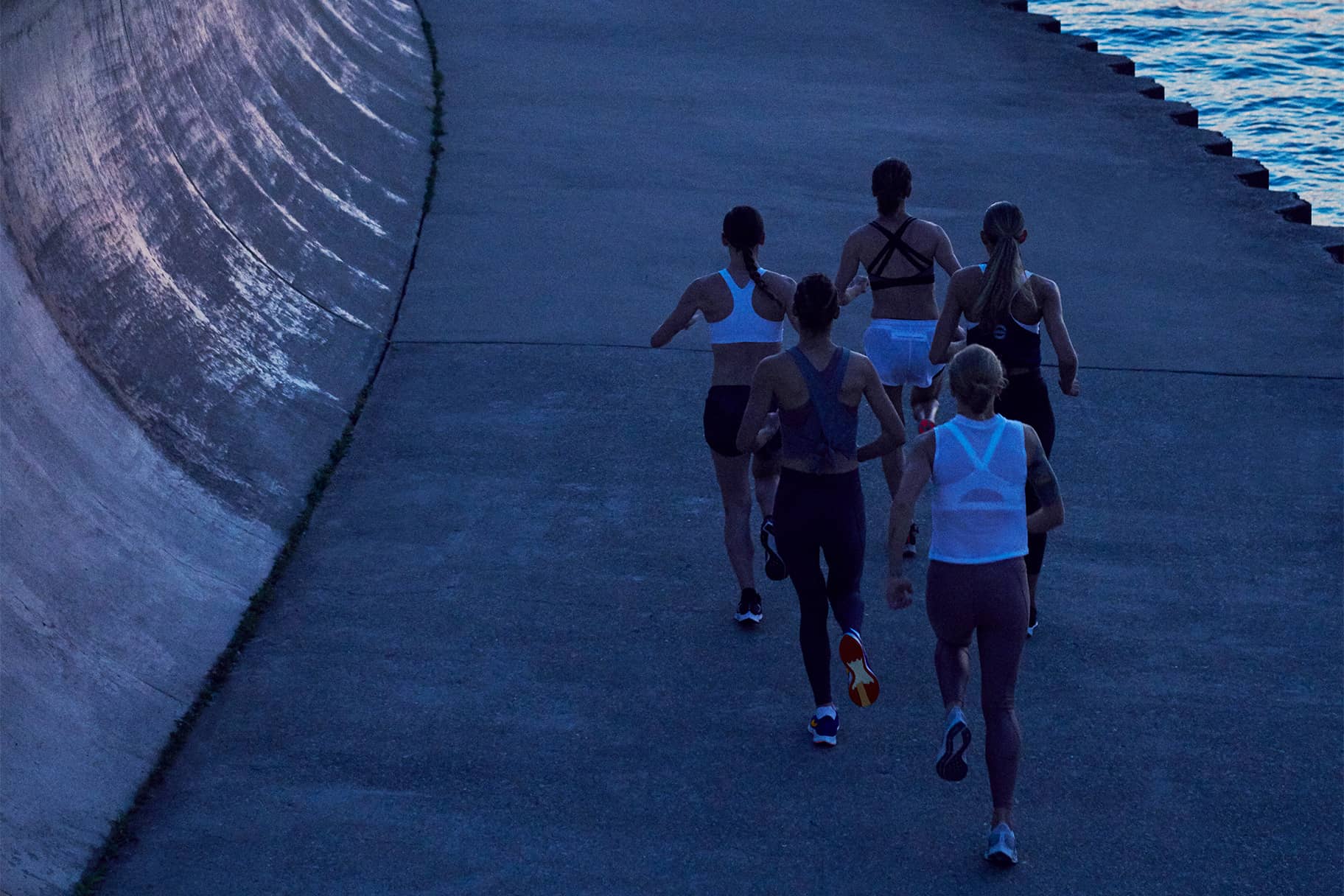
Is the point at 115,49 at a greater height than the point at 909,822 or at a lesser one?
greater

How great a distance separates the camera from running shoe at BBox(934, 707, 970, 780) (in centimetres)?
545

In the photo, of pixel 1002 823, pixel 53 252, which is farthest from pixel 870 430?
pixel 53 252

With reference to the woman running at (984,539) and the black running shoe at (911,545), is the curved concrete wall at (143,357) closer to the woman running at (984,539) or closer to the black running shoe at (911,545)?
the woman running at (984,539)

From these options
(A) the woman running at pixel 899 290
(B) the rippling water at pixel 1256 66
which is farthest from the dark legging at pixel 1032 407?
(B) the rippling water at pixel 1256 66

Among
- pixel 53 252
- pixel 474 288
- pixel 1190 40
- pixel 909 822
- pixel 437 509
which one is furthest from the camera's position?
pixel 1190 40

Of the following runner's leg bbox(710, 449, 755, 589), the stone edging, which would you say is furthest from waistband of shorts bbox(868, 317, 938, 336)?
the stone edging

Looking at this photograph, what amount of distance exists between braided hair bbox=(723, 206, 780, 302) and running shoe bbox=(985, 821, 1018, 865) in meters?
2.67

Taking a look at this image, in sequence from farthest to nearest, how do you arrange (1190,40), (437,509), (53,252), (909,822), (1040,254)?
(1190,40) → (1040,254) → (437,509) → (53,252) → (909,822)

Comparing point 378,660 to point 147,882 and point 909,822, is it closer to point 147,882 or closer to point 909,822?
point 147,882

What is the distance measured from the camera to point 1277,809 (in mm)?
6062

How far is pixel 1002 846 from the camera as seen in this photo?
5.61 m

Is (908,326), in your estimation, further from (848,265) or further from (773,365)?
(773,365)

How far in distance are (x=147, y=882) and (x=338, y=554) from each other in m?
2.64

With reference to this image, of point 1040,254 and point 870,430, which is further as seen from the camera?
point 1040,254
